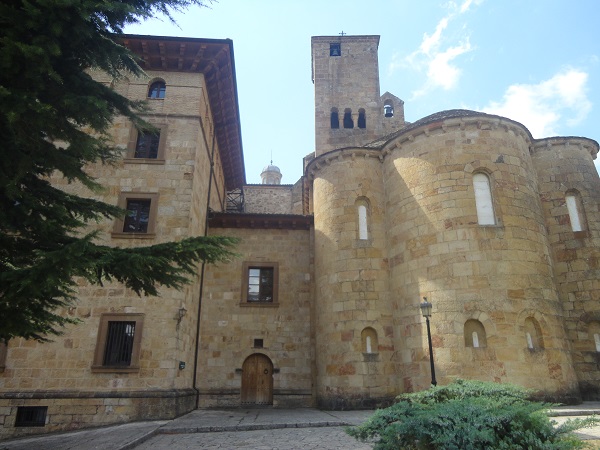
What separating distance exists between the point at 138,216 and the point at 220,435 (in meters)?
8.46

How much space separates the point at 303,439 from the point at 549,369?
8.64m

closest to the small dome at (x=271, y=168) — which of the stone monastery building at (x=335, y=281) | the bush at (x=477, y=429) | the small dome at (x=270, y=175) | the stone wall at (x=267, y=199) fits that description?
the small dome at (x=270, y=175)

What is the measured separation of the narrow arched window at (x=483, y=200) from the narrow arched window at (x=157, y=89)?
41.1ft

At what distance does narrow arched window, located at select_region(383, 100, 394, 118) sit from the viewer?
27766mm

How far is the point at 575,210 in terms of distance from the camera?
1653 cm

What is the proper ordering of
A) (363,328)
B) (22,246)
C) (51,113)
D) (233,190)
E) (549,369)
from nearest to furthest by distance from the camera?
(51,113)
(22,246)
(549,369)
(363,328)
(233,190)

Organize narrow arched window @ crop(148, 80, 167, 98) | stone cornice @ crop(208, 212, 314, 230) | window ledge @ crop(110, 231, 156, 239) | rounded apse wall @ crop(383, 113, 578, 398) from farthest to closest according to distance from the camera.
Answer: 1. stone cornice @ crop(208, 212, 314, 230)
2. narrow arched window @ crop(148, 80, 167, 98)
3. window ledge @ crop(110, 231, 156, 239)
4. rounded apse wall @ crop(383, 113, 578, 398)

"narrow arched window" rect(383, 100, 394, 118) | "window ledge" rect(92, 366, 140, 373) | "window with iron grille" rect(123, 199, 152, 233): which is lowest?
"window ledge" rect(92, 366, 140, 373)

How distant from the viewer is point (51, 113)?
6035 mm

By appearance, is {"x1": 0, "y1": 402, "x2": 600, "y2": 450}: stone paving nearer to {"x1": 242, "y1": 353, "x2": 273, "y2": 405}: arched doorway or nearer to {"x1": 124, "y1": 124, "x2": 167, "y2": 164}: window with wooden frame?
{"x1": 242, "y1": 353, "x2": 273, "y2": 405}: arched doorway

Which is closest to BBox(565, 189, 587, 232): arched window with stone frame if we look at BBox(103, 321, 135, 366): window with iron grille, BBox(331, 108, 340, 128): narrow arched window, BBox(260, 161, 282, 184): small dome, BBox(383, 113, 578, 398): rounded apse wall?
BBox(383, 113, 578, 398): rounded apse wall

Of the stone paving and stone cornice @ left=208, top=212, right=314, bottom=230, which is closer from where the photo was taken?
the stone paving

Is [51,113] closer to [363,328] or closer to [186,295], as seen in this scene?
[186,295]

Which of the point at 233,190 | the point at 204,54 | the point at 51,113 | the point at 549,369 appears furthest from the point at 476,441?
the point at 233,190
